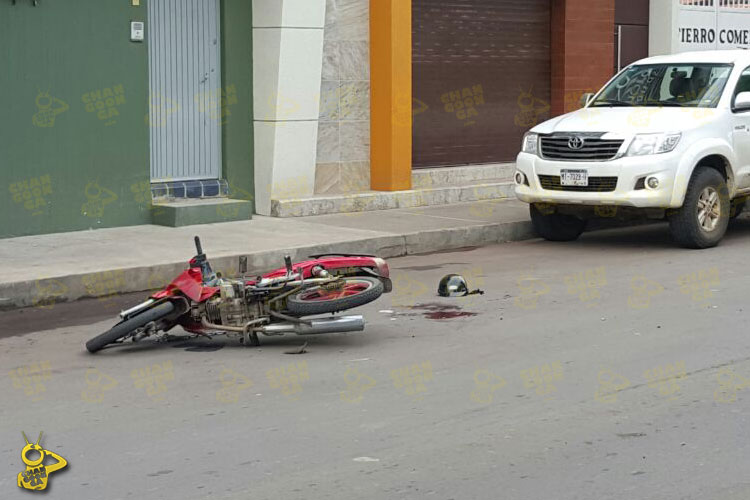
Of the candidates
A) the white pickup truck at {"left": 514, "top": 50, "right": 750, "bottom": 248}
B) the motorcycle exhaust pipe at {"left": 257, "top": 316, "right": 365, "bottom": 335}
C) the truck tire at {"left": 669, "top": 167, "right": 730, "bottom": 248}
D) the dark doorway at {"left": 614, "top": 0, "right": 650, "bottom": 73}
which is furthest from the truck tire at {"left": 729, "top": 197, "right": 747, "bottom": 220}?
the motorcycle exhaust pipe at {"left": 257, "top": 316, "right": 365, "bottom": 335}

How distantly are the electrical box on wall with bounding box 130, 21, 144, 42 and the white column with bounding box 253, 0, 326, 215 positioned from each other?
5.61ft

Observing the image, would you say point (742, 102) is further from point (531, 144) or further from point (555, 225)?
point (555, 225)

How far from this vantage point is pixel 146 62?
45.8 feet

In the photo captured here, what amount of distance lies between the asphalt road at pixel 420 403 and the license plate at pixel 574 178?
2416 millimetres

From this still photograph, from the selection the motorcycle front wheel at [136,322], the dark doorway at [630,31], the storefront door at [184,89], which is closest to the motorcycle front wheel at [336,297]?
the motorcycle front wheel at [136,322]

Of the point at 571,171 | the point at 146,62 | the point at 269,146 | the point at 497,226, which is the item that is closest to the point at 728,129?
the point at 571,171

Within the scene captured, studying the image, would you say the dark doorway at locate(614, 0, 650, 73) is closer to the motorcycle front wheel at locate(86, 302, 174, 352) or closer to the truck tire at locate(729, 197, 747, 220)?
the truck tire at locate(729, 197, 747, 220)

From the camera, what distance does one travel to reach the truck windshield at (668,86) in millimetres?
13359

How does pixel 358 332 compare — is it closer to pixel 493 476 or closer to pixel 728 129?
pixel 493 476

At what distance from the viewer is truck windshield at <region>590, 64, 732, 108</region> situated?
1336 centimetres

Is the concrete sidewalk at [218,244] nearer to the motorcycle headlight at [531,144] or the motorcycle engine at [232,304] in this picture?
the motorcycle headlight at [531,144]

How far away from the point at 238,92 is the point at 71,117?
241 centimetres

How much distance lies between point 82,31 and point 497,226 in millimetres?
4997

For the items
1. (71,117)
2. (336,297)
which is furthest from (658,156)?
(71,117)
